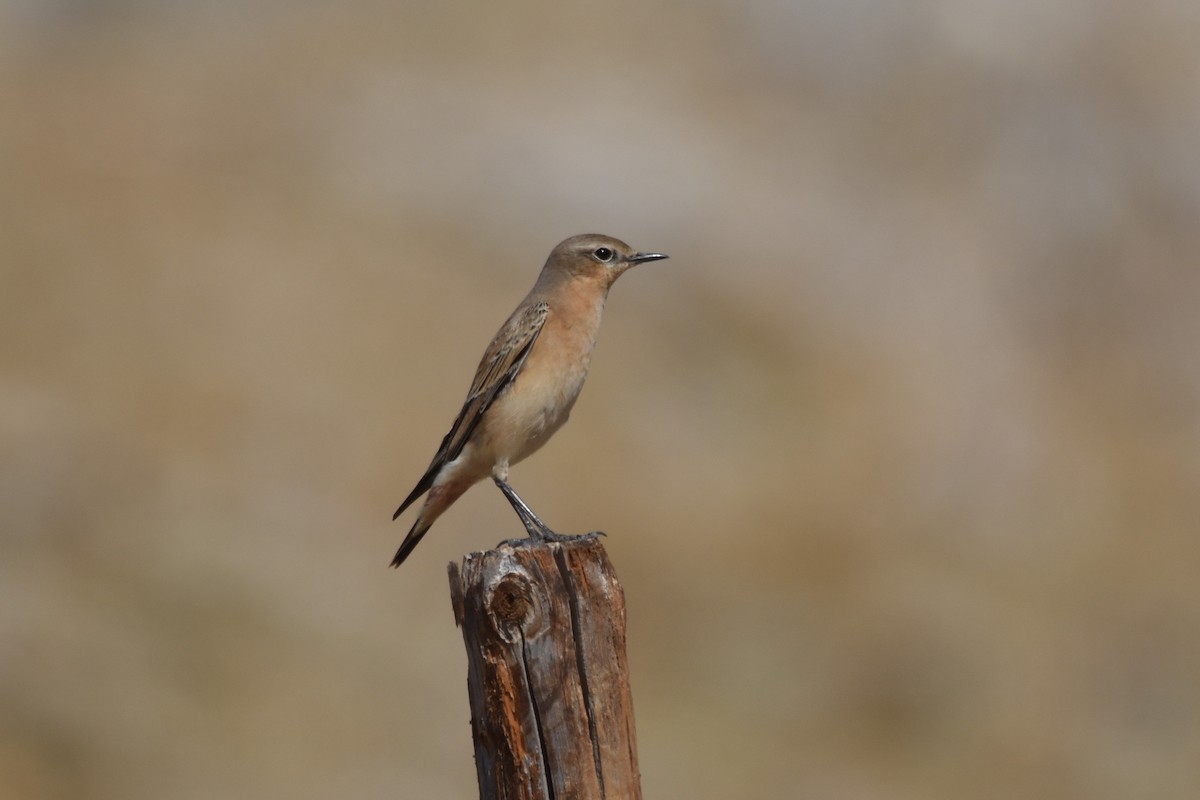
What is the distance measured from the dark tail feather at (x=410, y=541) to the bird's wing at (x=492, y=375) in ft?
0.73

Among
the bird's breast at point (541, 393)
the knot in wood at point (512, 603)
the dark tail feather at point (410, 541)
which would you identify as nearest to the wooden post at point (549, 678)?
the knot in wood at point (512, 603)

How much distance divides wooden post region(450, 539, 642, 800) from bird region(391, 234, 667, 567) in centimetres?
311

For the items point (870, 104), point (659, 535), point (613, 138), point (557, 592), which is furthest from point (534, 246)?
point (557, 592)

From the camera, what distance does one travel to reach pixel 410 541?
8.65m

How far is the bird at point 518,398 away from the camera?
8.82 m

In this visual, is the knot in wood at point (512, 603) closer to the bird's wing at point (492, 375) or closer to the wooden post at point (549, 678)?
the wooden post at point (549, 678)

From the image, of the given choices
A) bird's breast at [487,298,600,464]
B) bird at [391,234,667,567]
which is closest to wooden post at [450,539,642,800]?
bird at [391,234,667,567]

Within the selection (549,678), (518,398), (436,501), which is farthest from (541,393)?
(549,678)

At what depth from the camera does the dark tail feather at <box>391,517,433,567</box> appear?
27.7 feet

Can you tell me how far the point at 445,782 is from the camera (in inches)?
653

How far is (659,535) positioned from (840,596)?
291cm

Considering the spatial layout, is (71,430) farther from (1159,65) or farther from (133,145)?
(1159,65)

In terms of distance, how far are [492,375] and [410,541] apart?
112 centimetres

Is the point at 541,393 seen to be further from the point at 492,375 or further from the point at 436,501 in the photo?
the point at 436,501
